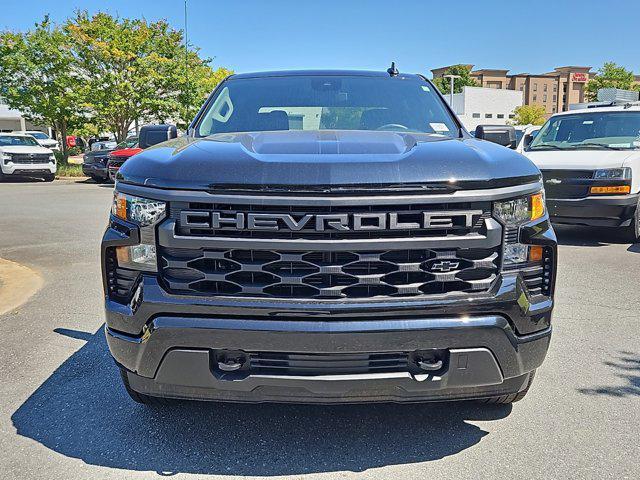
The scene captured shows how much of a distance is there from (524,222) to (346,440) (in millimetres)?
1353

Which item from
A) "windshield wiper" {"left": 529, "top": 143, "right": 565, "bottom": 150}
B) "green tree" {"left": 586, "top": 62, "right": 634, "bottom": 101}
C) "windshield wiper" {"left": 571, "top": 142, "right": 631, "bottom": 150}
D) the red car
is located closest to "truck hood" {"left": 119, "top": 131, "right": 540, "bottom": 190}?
"windshield wiper" {"left": 571, "top": 142, "right": 631, "bottom": 150}

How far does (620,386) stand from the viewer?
3.52 meters

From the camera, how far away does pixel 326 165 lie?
240 cm

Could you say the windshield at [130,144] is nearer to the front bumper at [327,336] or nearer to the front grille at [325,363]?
the front bumper at [327,336]

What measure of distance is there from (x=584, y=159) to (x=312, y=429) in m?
6.54

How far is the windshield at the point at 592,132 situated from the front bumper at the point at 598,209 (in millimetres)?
1028

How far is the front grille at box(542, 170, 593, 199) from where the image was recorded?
7.86m

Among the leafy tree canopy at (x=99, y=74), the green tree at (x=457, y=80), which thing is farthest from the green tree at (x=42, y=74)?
the green tree at (x=457, y=80)

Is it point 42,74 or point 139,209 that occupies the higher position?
point 42,74

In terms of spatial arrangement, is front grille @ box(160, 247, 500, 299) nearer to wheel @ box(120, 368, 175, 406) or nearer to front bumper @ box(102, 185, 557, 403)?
front bumper @ box(102, 185, 557, 403)

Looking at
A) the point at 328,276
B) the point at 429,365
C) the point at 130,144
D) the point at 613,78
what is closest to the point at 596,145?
the point at 429,365

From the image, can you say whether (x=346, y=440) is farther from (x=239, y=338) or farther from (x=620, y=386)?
(x=620, y=386)

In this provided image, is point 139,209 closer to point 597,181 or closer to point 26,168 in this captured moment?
point 597,181

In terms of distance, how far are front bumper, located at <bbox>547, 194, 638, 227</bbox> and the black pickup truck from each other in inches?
231
